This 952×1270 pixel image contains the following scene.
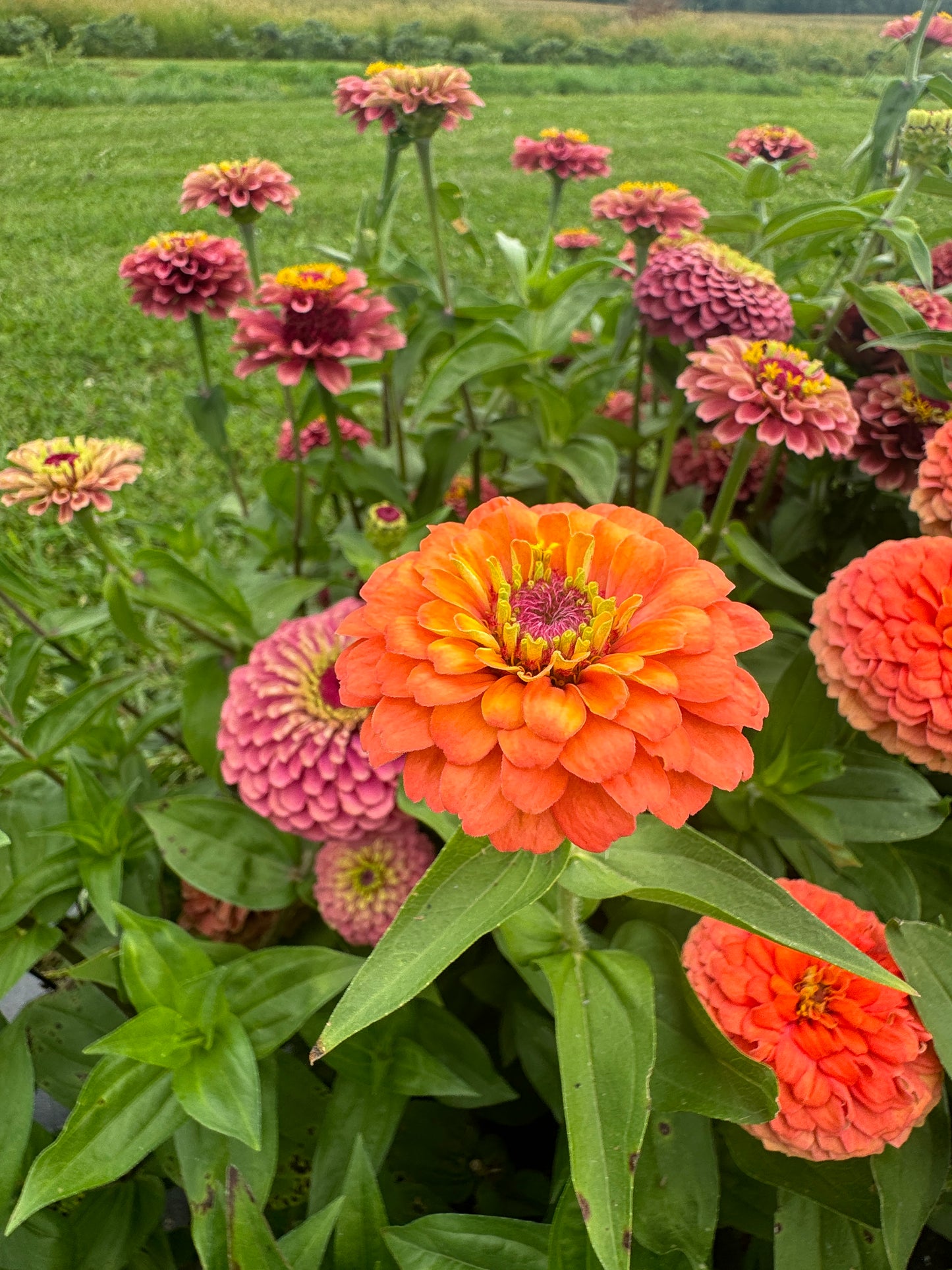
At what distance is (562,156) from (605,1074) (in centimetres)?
132

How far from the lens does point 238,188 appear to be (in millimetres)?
1070

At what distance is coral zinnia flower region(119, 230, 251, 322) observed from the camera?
40.7 inches

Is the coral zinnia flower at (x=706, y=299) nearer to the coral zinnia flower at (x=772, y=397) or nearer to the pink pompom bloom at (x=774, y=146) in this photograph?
the coral zinnia flower at (x=772, y=397)

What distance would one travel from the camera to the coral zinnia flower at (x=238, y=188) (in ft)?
3.51

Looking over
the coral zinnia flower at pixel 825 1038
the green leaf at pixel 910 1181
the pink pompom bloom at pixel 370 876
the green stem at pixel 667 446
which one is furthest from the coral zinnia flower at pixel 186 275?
the green leaf at pixel 910 1181

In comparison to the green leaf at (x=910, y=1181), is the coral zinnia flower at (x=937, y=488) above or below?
above

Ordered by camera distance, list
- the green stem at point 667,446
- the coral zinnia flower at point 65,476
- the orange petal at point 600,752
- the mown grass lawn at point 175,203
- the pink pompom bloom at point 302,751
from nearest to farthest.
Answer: the orange petal at point 600,752, the pink pompom bloom at point 302,751, the coral zinnia flower at point 65,476, the green stem at point 667,446, the mown grass lawn at point 175,203

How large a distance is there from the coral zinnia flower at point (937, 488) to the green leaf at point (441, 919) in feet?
1.92

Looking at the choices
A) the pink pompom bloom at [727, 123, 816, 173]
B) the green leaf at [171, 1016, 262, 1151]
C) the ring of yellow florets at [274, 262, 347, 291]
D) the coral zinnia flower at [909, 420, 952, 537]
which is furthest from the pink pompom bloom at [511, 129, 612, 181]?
the green leaf at [171, 1016, 262, 1151]

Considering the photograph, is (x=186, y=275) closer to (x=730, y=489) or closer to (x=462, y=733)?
(x=730, y=489)

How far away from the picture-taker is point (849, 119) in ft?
6.56

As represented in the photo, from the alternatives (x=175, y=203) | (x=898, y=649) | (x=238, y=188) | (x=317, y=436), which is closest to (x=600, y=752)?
(x=898, y=649)

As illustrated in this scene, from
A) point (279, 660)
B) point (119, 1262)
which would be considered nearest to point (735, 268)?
point (279, 660)

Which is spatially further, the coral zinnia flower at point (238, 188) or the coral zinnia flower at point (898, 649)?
the coral zinnia flower at point (238, 188)
